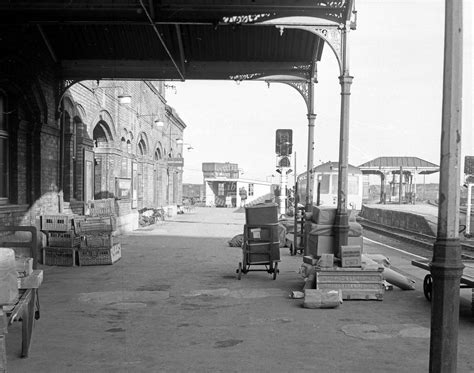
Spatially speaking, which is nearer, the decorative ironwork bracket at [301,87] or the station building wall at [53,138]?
the station building wall at [53,138]

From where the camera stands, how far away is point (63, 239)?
11.9 m

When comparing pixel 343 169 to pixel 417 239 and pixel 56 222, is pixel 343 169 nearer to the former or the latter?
pixel 56 222

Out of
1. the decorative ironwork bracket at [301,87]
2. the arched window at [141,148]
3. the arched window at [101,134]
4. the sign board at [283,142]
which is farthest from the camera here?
the arched window at [141,148]

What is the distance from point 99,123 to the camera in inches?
707

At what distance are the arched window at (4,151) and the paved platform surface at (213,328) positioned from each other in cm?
222

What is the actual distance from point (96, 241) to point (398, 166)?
46104 mm

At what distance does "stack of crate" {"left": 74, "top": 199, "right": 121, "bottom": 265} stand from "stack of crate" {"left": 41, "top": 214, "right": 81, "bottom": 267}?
178 mm

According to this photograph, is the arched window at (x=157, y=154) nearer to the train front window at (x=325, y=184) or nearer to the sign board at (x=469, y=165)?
the train front window at (x=325, y=184)

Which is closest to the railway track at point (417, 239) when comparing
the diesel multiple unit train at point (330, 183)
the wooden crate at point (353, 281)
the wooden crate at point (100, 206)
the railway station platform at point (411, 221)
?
the railway station platform at point (411, 221)

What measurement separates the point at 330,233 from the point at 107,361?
5418mm

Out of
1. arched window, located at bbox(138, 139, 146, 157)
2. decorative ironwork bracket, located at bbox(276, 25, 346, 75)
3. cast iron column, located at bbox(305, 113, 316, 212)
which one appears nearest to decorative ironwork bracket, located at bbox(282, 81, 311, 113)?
cast iron column, located at bbox(305, 113, 316, 212)

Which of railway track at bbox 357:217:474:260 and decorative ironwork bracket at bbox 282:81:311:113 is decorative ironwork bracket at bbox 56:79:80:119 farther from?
railway track at bbox 357:217:474:260

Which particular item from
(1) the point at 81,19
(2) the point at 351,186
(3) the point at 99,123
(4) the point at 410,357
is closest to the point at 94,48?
(1) the point at 81,19

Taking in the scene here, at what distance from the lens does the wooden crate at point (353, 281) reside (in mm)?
8219
